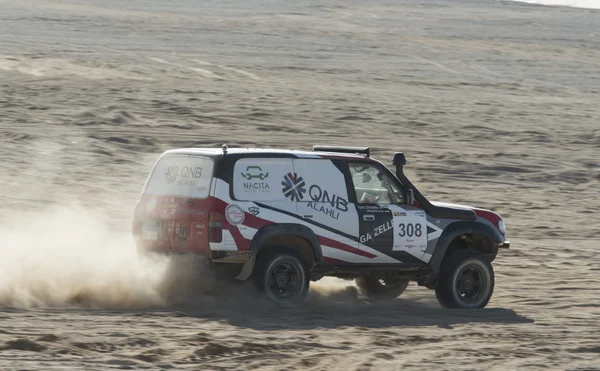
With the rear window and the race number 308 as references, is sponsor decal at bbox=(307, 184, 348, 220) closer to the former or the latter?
the race number 308

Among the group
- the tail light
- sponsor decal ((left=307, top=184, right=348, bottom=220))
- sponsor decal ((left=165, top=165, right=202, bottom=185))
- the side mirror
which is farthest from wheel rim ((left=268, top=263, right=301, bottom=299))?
the side mirror

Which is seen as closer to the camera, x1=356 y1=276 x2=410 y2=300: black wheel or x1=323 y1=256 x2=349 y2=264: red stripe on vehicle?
x1=323 y1=256 x2=349 y2=264: red stripe on vehicle

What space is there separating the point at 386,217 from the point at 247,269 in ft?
5.24

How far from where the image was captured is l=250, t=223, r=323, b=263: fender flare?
12.3 metres

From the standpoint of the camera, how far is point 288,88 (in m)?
37.4

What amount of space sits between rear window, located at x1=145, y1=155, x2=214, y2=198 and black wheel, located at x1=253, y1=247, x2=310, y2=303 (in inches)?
35.7

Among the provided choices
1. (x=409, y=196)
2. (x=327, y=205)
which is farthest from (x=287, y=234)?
(x=409, y=196)

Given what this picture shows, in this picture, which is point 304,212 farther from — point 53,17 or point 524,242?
point 53,17

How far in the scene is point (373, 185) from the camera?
1323cm

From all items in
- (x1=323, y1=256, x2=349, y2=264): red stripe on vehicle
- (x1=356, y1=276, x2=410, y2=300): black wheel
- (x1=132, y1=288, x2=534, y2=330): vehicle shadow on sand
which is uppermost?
(x1=323, y1=256, x2=349, y2=264): red stripe on vehicle

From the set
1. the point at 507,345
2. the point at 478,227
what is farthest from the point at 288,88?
the point at 507,345

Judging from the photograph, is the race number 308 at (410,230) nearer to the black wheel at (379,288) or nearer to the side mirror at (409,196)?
the side mirror at (409,196)

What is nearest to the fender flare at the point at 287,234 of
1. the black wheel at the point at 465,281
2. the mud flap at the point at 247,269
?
the mud flap at the point at 247,269

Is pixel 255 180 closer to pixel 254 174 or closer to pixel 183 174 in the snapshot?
pixel 254 174
